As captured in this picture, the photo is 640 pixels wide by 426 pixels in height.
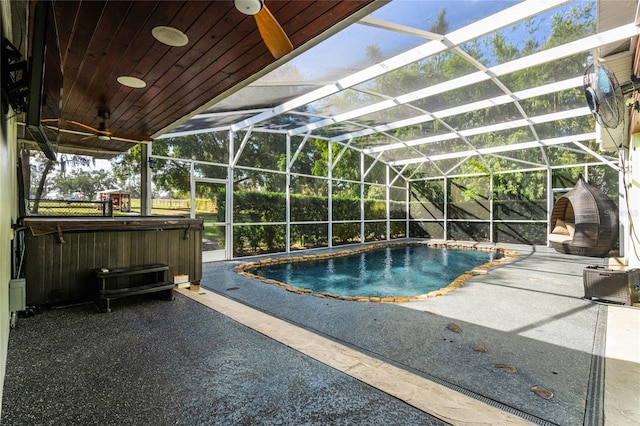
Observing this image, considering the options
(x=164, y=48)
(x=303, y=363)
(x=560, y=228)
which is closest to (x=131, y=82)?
(x=164, y=48)

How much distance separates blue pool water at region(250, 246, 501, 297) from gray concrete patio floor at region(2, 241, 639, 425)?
5.93ft

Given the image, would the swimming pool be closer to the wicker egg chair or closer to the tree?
the wicker egg chair

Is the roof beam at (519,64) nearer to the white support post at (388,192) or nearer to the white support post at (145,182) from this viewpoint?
the white support post at (145,182)

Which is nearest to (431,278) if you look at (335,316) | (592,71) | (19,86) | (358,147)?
(335,316)

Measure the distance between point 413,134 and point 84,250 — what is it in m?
8.82

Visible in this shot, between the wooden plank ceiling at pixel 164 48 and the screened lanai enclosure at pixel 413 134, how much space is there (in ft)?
0.99

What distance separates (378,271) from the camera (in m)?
7.81

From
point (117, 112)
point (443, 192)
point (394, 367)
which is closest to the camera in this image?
point (394, 367)

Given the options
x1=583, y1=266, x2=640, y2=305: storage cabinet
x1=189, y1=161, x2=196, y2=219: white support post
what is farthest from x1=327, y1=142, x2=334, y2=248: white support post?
x1=583, y1=266, x2=640, y2=305: storage cabinet

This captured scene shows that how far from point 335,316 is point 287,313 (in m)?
0.62

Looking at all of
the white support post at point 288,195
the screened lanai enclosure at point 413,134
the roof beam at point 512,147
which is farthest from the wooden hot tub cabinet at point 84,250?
the roof beam at point 512,147

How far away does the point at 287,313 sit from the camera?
12.4 feet

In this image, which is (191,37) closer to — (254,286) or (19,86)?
(19,86)

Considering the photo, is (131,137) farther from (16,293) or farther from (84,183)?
(16,293)
